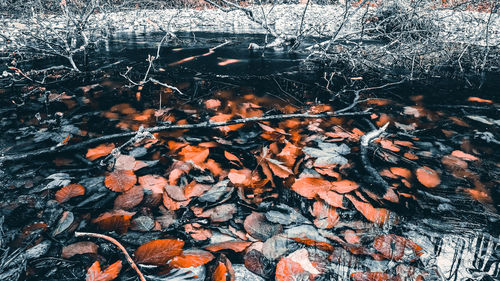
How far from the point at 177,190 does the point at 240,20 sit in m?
6.93

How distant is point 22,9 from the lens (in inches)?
260

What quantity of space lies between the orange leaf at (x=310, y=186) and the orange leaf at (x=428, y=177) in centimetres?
51

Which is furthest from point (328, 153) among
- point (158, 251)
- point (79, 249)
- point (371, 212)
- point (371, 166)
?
point (79, 249)

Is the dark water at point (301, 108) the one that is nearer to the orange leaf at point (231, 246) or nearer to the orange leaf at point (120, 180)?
the orange leaf at point (120, 180)

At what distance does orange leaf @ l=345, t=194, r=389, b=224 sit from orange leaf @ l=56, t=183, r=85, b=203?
1.28 m

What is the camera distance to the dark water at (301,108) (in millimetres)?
1057

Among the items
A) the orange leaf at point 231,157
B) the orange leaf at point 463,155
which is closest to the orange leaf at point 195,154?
the orange leaf at point 231,157

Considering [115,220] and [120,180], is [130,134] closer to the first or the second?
[120,180]

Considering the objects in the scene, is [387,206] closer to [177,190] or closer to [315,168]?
[315,168]

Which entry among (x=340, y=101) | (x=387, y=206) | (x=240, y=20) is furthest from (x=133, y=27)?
(x=387, y=206)

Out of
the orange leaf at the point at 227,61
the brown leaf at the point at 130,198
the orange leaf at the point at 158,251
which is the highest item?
the orange leaf at the point at 227,61

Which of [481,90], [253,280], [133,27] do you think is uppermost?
[133,27]

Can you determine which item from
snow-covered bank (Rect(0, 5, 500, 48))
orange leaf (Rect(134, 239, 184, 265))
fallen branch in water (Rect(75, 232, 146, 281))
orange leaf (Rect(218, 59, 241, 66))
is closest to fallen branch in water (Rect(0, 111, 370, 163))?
fallen branch in water (Rect(75, 232, 146, 281))

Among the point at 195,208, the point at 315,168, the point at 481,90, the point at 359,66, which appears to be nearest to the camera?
the point at 195,208
